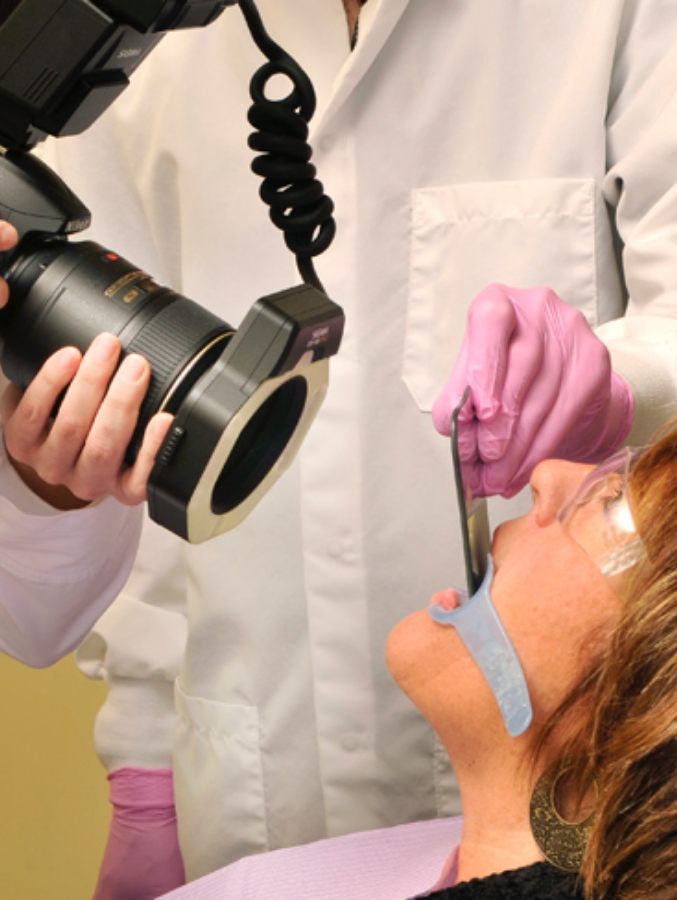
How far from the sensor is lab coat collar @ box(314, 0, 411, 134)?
4.68 ft

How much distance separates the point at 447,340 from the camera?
1.51 metres

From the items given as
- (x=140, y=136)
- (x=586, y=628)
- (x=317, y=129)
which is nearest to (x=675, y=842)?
(x=586, y=628)

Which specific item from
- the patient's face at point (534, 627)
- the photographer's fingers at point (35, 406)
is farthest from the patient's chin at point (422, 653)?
the photographer's fingers at point (35, 406)

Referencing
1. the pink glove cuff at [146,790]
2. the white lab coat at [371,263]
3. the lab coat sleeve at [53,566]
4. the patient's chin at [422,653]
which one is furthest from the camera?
the pink glove cuff at [146,790]

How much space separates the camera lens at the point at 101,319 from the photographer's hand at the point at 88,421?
0.01 m

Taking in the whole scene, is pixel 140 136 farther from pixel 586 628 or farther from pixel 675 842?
pixel 675 842

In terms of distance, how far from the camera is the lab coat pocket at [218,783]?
159 centimetres

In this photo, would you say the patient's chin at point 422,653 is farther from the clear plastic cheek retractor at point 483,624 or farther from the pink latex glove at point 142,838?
the pink latex glove at point 142,838

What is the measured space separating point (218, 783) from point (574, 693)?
1.88 ft

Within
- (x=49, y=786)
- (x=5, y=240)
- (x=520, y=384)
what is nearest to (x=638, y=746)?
(x=520, y=384)

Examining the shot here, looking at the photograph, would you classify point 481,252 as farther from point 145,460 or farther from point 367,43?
point 145,460

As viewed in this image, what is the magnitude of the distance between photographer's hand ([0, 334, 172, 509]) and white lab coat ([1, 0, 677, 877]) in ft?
1.34

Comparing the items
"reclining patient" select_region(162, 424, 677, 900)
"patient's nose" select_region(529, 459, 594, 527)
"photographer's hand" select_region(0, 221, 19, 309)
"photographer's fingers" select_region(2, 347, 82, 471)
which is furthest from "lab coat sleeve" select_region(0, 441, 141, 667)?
"patient's nose" select_region(529, 459, 594, 527)

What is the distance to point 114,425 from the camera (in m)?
1.10
